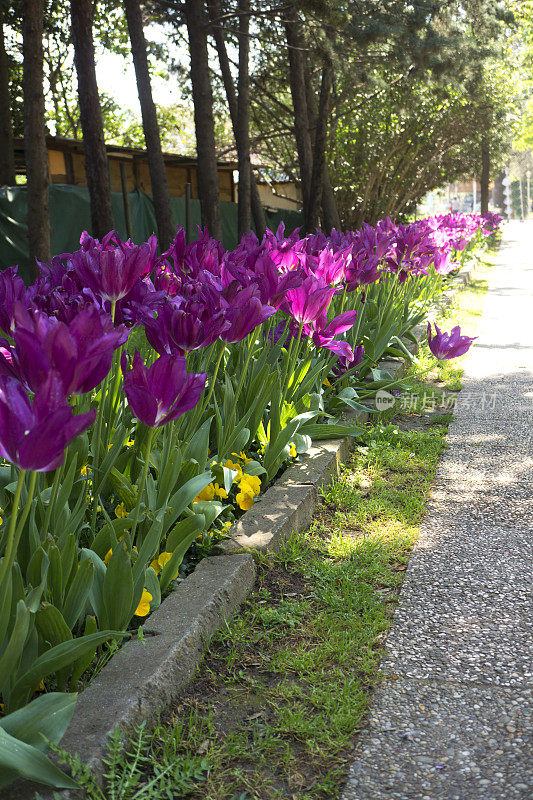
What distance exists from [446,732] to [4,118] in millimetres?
13712

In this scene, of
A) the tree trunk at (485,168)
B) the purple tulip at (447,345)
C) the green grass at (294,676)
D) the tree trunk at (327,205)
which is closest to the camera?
the green grass at (294,676)

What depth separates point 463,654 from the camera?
244cm

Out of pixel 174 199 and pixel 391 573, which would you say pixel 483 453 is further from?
pixel 174 199

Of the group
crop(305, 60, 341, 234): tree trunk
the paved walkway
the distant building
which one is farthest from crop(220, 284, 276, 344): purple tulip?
crop(305, 60, 341, 234): tree trunk

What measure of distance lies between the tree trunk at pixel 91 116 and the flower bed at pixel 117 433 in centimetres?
619

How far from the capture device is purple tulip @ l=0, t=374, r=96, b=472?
4.60 feet

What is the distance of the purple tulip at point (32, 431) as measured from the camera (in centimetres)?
140

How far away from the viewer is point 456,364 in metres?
7.02

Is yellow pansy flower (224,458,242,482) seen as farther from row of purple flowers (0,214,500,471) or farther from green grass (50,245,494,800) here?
row of purple flowers (0,214,500,471)

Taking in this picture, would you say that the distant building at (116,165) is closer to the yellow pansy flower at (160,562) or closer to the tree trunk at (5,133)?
the tree trunk at (5,133)

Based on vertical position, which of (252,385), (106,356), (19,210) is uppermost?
(19,210)

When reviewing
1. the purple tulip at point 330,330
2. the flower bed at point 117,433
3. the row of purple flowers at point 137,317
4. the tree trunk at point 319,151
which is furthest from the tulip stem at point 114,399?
the tree trunk at point 319,151

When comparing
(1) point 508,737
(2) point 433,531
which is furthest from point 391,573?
(1) point 508,737

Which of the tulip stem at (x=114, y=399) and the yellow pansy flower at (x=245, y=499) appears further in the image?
the yellow pansy flower at (x=245, y=499)
